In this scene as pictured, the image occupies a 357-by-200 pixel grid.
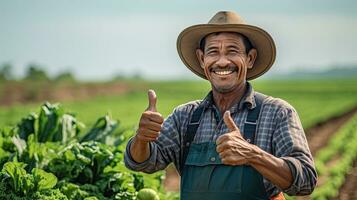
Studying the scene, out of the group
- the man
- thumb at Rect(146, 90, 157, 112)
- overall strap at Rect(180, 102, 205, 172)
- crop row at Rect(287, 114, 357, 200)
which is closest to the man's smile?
the man

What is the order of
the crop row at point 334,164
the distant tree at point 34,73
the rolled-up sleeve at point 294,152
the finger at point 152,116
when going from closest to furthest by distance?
the rolled-up sleeve at point 294,152, the finger at point 152,116, the crop row at point 334,164, the distant tree at point 34,73

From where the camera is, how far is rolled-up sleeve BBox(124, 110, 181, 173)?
3.91 meters

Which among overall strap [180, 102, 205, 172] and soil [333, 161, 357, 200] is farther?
soil [333, 161, 357, 200]

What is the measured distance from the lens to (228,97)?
155 inches

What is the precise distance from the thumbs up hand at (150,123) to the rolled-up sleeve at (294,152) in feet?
2.02

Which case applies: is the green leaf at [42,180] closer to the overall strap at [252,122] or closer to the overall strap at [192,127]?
the overall strap at [192,127]

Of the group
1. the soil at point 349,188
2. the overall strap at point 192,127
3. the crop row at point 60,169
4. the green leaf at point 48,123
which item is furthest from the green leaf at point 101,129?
the soil at point 349,188

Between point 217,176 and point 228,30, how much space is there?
0.80m

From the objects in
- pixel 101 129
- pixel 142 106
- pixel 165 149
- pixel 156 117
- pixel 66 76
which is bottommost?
pixel 142 106

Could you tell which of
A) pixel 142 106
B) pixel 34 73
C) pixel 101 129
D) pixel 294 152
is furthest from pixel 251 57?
pixel 34 73

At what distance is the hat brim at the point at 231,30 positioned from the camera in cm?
383

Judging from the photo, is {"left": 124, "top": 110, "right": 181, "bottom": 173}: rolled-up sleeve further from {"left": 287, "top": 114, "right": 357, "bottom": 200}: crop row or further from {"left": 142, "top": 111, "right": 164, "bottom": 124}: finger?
{"left": 287, "top": 114, "right": 357, "bottom": 200}: crop row

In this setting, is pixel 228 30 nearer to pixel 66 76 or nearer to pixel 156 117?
pixel 156 117

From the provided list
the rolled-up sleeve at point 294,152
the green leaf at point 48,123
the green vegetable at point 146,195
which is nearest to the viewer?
the rolled-up sleeve at point 294,152
